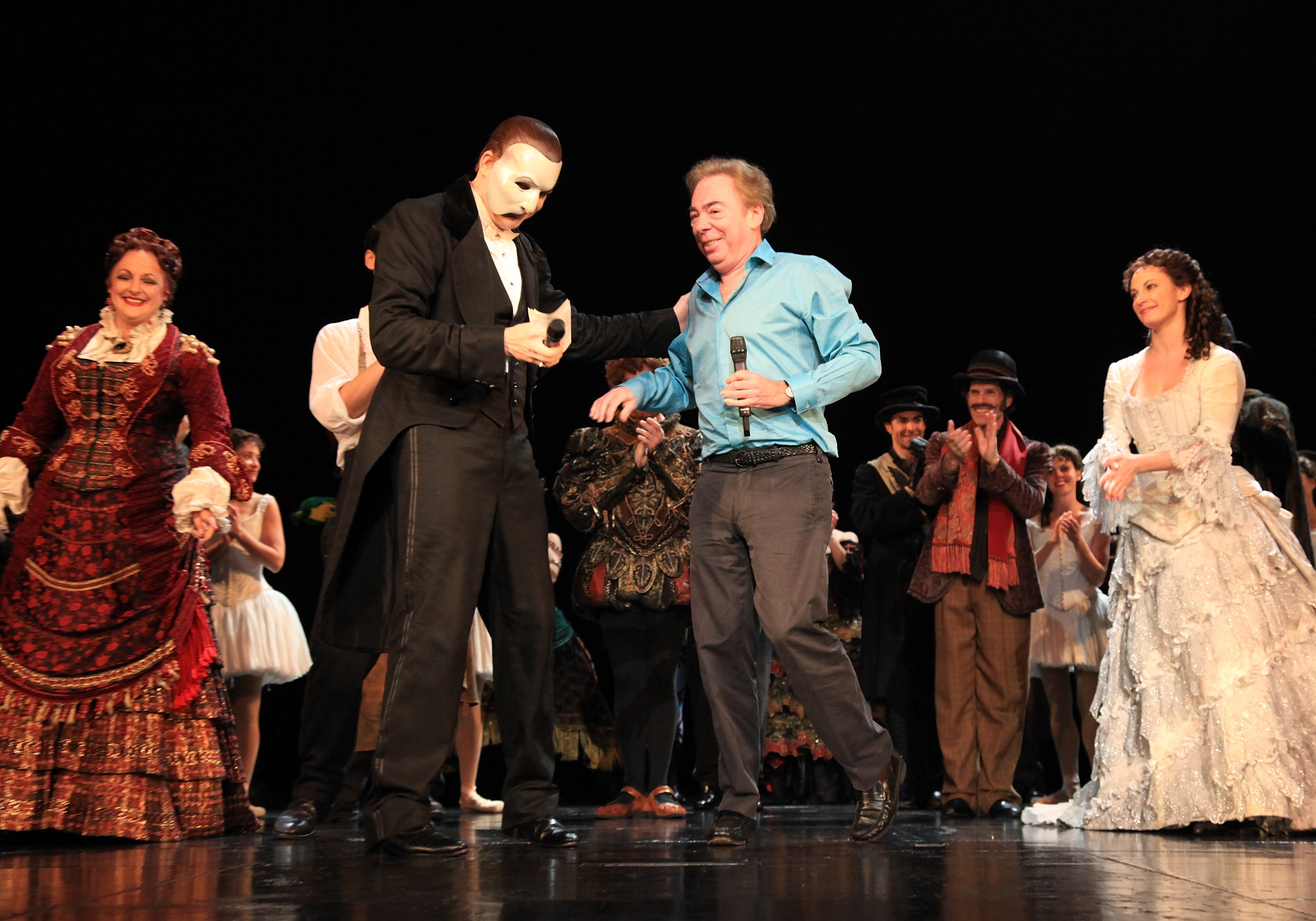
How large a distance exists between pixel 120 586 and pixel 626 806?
5.61ft

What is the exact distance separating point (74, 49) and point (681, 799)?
4.43 metres

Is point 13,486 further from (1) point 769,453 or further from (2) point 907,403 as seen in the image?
(2) point 907,403

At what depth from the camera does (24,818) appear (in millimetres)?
3053

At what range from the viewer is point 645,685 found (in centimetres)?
402

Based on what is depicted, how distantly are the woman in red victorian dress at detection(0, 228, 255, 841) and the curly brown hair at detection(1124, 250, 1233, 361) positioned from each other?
2.77 m

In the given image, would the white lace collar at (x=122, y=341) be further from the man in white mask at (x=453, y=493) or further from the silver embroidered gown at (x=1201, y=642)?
the silver embroidered gown at (x=1201, y=642)

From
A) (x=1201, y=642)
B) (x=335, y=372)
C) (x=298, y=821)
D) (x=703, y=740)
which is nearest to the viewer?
(x=298, y=821)

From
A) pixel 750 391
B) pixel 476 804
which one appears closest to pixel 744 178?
pixel 750 391

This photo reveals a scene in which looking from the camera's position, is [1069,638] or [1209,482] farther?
[1069,638]

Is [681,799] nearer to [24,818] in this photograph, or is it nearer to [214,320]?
[24,818]

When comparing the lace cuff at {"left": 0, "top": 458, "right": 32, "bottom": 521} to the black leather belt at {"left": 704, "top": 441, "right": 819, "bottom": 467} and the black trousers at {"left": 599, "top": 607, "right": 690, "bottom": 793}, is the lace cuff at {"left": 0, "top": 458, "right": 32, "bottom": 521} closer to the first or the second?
the black trousers at {"left": 599, "top": 607, "right": 690, "bottom": 793}

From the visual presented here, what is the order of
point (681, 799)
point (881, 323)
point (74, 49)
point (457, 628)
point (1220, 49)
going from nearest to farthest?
point (457, 628) < point (681, 799) < point (74, 49) < point (1220, 49) < point (881, 323)

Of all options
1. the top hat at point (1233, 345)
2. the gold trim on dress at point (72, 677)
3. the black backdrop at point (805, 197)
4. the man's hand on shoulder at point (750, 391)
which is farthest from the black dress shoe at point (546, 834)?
the black backdrop at point (805, 197)

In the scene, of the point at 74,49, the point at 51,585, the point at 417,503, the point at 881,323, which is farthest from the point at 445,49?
the point at 417,503
